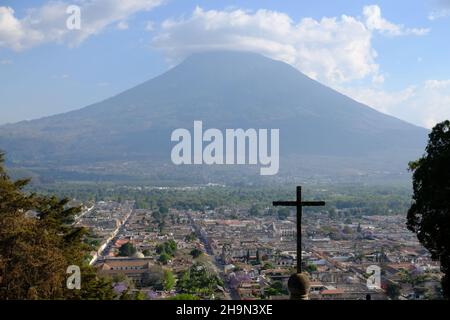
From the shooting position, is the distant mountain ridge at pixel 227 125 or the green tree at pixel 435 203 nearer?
the green tree at pixel 435 203

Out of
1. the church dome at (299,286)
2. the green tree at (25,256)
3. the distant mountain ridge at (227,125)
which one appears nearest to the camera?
the church dome at (299,286)

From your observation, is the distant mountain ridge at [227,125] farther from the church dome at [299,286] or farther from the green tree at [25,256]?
the church dome at [299,286]

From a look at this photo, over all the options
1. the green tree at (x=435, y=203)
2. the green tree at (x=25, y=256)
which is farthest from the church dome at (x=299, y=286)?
the green tree at (x=25, y=256)

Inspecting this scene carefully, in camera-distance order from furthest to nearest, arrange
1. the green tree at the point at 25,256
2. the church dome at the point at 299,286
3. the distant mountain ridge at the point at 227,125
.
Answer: the distant mountain ridge at the point at 227,125, the green tree at the point at 25,256, the church dome at the point at 299,286

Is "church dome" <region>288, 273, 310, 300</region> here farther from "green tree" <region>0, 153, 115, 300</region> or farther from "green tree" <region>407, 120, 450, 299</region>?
"green tree" <region>0, 153, 115, 300</region>

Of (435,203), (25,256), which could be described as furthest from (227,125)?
(25,256)

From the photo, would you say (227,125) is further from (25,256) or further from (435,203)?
(25,256)
